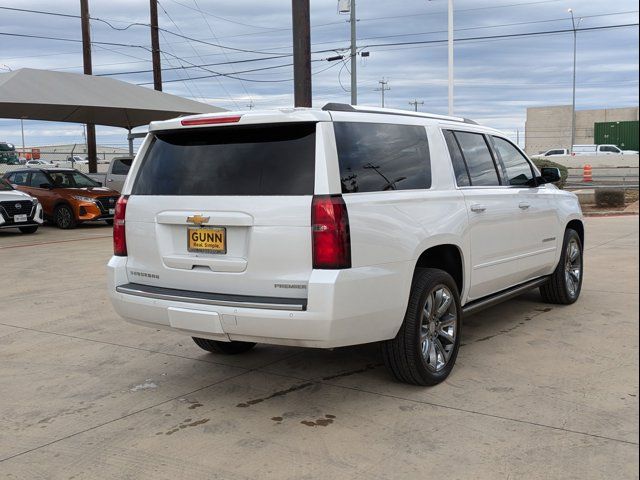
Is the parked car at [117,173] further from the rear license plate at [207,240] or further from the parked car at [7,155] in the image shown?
the parked car at [7,155]

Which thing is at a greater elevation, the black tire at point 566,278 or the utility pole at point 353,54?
the utility pole at point 353,54

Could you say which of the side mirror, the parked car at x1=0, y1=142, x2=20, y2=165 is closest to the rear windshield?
the side mirror

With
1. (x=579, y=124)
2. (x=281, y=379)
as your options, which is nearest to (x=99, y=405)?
(x=281, y=379)

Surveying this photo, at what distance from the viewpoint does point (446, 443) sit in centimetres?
369

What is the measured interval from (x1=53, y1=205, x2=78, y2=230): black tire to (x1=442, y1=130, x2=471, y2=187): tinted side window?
45.7ft

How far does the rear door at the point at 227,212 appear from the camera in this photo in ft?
12.8

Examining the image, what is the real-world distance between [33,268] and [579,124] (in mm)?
79128

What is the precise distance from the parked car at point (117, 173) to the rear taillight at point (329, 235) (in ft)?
56.5

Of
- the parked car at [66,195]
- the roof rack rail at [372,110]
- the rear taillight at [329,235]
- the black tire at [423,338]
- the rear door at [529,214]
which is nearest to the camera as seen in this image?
the rear taillight at [329,235]

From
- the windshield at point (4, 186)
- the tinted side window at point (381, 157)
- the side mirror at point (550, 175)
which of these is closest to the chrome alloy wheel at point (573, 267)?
the side mirror at point (550, 175)

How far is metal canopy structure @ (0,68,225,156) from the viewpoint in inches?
774

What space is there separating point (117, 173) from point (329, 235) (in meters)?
18.6

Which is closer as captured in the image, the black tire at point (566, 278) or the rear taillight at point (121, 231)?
the rear taillight at point (121, 231)

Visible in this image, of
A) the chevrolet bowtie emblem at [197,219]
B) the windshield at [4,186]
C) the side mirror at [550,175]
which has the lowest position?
the windshield at [4,186]
